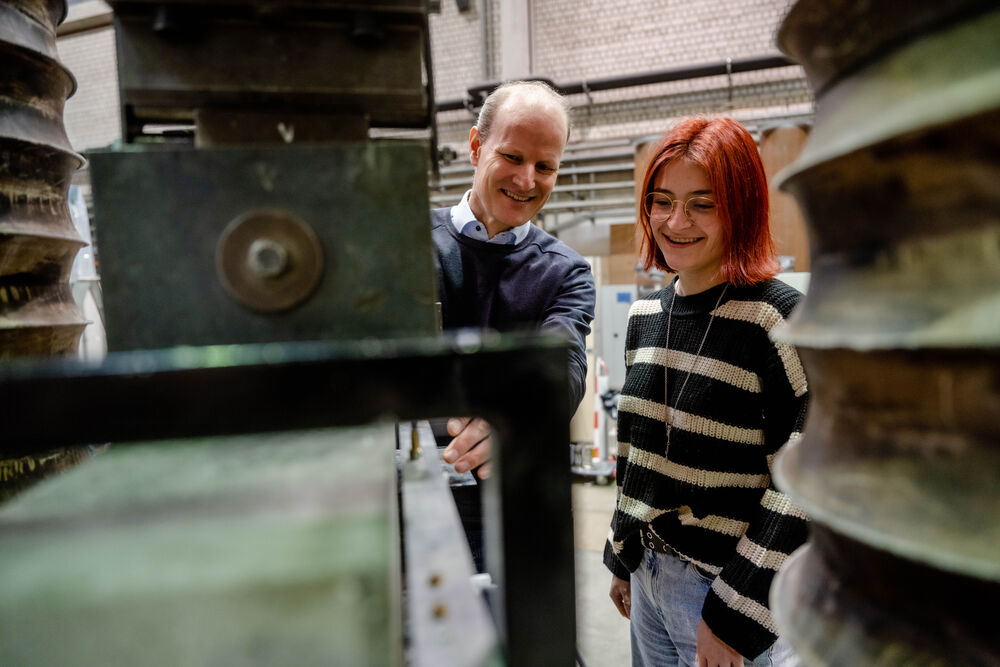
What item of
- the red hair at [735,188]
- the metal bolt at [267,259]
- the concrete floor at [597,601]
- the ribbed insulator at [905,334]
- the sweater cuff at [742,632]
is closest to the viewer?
the ribbed insulator at [905,334]

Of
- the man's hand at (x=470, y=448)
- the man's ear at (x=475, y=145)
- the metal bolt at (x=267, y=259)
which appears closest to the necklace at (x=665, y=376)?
the man's hand at (x=470, y=448)

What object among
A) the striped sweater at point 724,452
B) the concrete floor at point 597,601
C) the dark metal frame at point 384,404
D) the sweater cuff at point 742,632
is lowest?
the concrete floor at point 597,601

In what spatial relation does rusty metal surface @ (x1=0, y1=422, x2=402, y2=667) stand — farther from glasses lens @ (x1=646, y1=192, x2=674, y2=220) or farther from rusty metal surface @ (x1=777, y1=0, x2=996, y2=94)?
glasses lens @ (x1=646, y1=192, x2=674, y2=220)

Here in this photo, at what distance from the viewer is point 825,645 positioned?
0.39 meters

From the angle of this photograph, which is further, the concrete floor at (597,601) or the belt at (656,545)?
the concrete floor at (597,601)

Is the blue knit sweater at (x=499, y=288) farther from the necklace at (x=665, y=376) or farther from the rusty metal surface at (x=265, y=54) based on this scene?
the rusty metal surface at (x=265, y=54)

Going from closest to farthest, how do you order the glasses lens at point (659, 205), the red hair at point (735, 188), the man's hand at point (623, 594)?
the red hair at point (735, 188)
the glasses lens at point (659, 205)
the man's hand at point (623, 594)

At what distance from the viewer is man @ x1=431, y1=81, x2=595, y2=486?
1407 millimetres

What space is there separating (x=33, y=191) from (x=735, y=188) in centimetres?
137

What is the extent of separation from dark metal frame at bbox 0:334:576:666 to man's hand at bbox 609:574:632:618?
1.24 m

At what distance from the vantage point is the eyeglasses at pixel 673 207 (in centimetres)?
125

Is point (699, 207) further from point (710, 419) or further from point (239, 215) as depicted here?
point (239, 215)

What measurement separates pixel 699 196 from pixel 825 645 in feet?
3.45

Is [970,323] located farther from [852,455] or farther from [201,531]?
[201,531]
